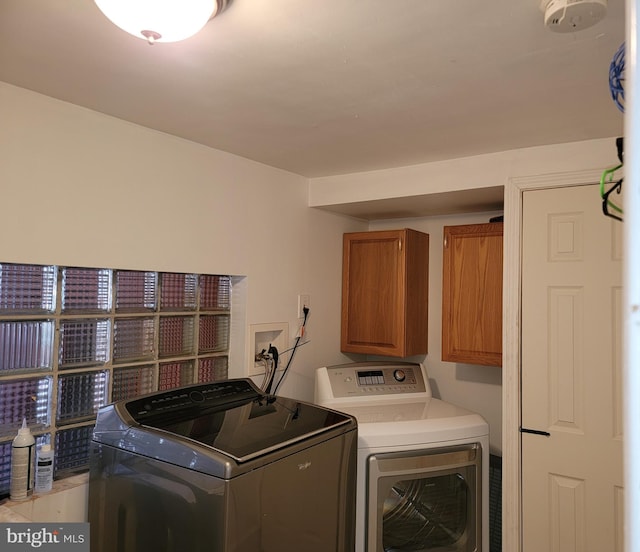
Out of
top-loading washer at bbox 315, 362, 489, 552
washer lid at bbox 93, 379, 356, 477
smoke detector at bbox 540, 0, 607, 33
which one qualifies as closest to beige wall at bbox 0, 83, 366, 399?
washer lid at bbox 93, 379, 356, 477

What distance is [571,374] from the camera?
1955 mm

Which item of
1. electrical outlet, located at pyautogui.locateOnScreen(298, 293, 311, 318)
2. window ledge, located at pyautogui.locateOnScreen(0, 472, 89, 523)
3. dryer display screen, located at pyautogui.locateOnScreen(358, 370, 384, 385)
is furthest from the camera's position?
electrical outlet, located at pyautogui.locateOnScreen(298, 293, 311, 318)

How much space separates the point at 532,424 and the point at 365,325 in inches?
40.8

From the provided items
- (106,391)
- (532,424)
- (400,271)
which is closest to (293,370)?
(400,271)

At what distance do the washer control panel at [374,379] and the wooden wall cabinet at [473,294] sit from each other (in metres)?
0.21

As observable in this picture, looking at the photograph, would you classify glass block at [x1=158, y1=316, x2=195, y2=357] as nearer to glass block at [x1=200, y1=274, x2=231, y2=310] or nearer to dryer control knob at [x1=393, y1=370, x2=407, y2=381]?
glass block at [x1=200, y1=274, x2=231, y2=310]

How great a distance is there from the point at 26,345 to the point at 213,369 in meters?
0.81

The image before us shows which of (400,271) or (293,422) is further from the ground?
(400,271)

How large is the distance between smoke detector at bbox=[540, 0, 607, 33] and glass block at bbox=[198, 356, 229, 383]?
5.76 ft

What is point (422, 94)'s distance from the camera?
4.77 ft

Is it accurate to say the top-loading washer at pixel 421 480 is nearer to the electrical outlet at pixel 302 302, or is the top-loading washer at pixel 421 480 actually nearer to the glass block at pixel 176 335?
the electrical outlet at pixel 302 302

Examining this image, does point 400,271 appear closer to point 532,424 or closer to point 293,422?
point 532,424

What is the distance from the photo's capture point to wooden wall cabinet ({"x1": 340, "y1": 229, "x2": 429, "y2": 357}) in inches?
103

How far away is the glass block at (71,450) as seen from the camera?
5.32 ft
